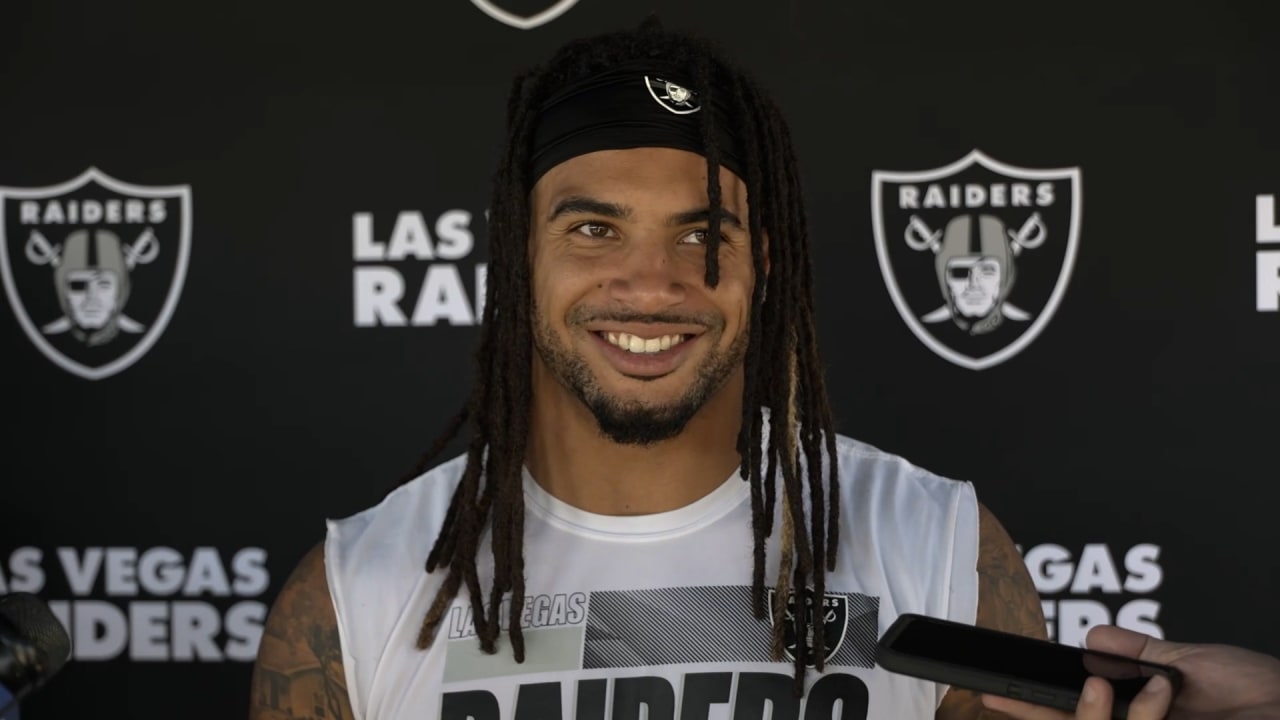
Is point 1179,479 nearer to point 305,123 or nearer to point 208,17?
point 305,123

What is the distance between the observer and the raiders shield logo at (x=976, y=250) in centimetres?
229

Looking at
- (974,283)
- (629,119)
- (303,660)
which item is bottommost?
(303,660)

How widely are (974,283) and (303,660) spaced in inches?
55.2

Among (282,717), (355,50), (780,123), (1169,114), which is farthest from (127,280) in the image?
(1169,114)

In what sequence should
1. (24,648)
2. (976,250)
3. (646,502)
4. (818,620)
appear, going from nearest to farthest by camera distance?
(24,648)
(818,620)
(646,502)
(976,250)

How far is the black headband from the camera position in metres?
1.46

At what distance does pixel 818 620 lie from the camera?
138 centimetres

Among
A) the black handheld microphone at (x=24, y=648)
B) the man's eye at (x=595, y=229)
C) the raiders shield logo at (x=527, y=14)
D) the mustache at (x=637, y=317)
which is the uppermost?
the raiders shield logo at (x=527, y=14)

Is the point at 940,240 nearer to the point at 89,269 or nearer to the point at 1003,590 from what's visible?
the point at 1003,590

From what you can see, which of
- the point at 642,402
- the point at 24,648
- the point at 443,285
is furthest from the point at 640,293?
the point at 443,285

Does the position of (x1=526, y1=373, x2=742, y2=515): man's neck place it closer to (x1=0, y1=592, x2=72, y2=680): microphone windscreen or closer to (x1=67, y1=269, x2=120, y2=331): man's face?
(x1=0, y1=592, x2=72, y2=680): microphone windscreen

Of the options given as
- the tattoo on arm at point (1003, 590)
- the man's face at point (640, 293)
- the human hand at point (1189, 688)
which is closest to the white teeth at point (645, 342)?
the man's face at point (640, 293)

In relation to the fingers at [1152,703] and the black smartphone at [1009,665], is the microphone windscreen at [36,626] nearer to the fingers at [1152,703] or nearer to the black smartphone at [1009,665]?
the black smartphone at [1009,665]

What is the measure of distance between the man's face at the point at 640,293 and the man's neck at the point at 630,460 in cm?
4
